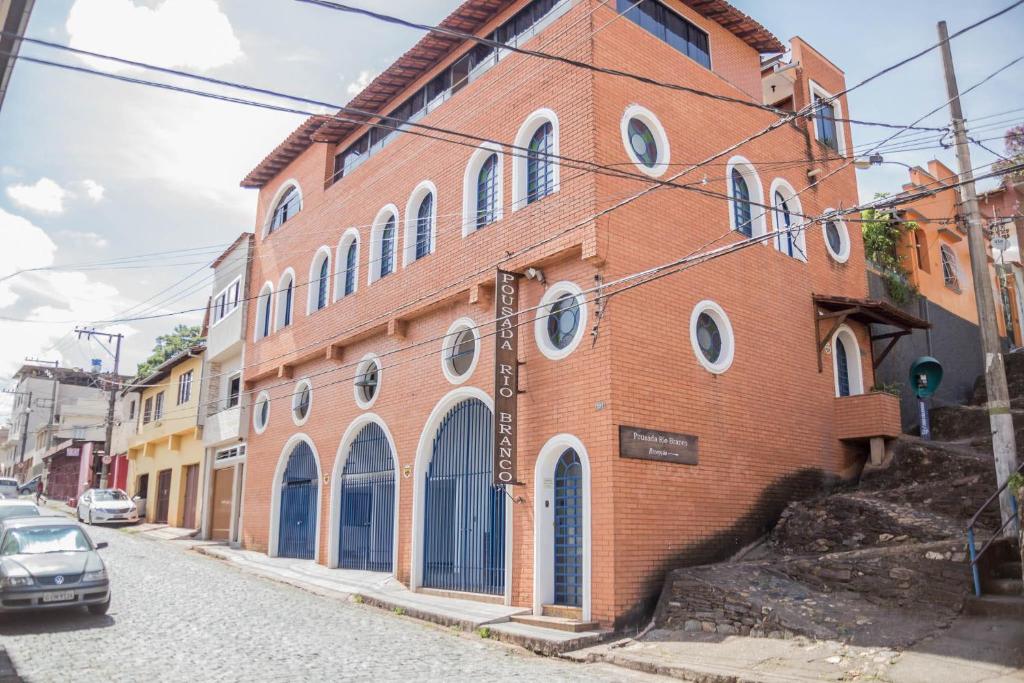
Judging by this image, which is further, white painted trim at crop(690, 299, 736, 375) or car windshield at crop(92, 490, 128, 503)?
car windshield at crop(92, 490, 128, 503)

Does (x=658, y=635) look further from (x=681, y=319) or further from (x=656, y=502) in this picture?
(x=681, y=319)

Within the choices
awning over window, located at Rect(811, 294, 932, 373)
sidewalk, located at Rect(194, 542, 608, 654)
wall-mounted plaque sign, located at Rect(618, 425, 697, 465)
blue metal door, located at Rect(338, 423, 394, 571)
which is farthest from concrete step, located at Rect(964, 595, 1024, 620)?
blue metal door, located at Rect(338, 423, 394, 571)

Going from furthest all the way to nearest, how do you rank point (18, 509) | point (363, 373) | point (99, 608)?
point (18, 509) < point (363, 373) < point (99, 608)

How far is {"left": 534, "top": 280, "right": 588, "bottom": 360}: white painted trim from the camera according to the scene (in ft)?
40.0

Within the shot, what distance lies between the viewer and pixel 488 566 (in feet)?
43.1

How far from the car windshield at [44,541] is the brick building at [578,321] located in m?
5.54

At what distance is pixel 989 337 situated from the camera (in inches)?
439

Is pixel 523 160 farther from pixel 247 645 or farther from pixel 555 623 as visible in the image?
pixel 247 645

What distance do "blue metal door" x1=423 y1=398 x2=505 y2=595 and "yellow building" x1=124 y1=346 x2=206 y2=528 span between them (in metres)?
15.0

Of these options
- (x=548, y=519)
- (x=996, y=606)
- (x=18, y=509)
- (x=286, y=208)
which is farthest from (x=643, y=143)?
(x=18, y=509)

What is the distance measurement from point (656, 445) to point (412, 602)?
489 cm

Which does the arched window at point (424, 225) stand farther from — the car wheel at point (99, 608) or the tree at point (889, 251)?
the tree at point (889, 251)

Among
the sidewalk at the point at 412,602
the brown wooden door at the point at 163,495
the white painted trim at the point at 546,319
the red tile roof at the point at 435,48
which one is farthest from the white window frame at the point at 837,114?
the brown wooden door at the point at 163,495

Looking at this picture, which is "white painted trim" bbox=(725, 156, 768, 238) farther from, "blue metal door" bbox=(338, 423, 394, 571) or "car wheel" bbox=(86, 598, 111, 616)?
"car wheel" bbox=(86, 598, 111, 616)
